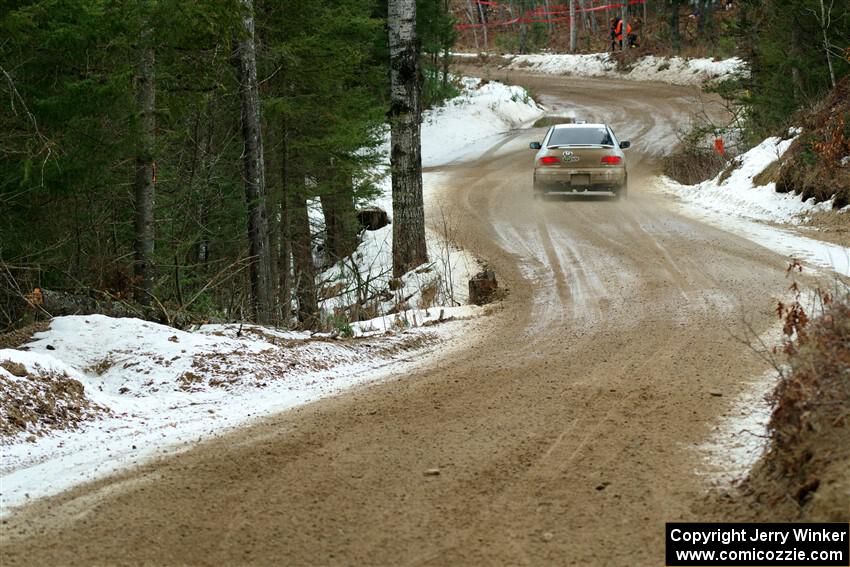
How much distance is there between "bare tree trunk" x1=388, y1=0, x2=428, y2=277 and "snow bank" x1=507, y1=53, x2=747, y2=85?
87.8 ft

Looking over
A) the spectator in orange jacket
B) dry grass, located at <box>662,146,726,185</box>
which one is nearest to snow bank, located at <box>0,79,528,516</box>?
dry grass, located at <box>662,146,726,185</box>

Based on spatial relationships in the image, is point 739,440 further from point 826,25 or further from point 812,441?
point 826,25

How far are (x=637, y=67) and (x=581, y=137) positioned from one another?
30.3 meters

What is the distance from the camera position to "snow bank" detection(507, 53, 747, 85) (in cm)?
4325

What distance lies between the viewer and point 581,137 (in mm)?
20844

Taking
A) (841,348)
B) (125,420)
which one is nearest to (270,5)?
(125,420)

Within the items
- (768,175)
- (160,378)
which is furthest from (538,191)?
(160,378)

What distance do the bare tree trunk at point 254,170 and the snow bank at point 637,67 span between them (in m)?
28.8

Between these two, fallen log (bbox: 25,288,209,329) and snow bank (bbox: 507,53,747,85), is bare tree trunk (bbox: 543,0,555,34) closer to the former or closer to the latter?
snow bank (bbox: 507,53,747,85)

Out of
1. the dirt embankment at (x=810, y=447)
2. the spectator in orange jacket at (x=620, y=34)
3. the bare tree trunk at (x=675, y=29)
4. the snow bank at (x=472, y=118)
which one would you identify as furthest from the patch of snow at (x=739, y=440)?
the spectator in orange jacket at (x=620, y=34)

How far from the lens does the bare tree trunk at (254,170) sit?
42.9ft

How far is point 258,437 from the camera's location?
6020mm

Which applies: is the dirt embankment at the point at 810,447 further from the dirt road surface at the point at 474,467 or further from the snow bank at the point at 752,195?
the snow bank at the point at 752,195

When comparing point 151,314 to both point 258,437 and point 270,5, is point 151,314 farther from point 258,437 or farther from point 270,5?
point 270,5
